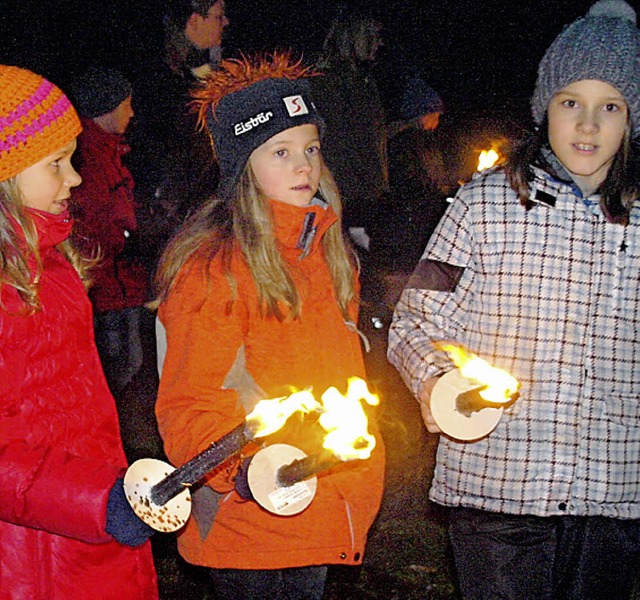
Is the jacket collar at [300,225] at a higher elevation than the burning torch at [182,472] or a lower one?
lower

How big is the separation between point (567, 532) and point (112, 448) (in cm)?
170

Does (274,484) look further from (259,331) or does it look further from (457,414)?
(259,331)

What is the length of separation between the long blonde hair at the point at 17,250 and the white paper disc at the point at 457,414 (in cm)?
133

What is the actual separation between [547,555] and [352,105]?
13.8 feet

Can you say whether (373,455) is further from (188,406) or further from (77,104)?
(77,104)

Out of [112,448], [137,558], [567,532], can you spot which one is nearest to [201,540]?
[137,558]

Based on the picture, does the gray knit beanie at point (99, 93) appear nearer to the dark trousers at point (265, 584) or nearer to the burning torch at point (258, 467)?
the dark trousers at point (265, 584)

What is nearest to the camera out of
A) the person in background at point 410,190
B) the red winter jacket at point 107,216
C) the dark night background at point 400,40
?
the red winter jacket at point 107,216

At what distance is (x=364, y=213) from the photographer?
23.3ft

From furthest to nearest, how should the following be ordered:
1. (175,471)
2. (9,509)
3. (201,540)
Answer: (201,540)
(9,509)
(175,471)

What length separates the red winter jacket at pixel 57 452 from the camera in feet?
8.07

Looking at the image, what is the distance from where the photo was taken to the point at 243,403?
3191 mm

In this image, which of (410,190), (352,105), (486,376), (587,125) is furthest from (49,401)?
(410,190)

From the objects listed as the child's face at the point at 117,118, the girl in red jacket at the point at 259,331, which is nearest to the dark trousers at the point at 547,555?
the girl in red jacket at the point at 259,331
